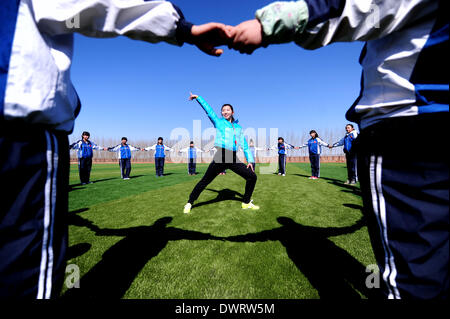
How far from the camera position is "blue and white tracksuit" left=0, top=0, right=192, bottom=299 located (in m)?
0.82

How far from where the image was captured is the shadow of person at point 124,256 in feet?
5.98

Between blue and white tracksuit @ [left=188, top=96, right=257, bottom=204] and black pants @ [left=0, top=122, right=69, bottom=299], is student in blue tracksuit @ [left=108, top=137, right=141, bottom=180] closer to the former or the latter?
blue and white tracksuit @ [left=188, top=96, right=257, bottom=204]

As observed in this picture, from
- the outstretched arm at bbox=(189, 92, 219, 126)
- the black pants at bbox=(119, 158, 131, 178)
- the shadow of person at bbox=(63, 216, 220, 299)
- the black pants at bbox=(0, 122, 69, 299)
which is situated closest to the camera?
the black pants at bbox=(0, 122, 69, 299)

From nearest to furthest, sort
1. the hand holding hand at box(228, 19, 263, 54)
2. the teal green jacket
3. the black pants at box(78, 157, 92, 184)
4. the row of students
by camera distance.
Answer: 1. the hand holding hand at box(228, 19, 263, 54)
2. the teal green jacket
3. the black pants at box(78, 157, 92, 184)
4. the row of students

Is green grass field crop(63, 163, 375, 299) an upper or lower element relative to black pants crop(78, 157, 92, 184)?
lower

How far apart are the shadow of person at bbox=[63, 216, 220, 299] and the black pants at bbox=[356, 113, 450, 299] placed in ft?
6.63

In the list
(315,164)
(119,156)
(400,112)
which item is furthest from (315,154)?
(119,156)

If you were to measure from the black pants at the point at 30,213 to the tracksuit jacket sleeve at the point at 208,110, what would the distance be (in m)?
2.92

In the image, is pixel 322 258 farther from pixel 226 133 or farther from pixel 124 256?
pixel 226 133

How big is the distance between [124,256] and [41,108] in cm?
213

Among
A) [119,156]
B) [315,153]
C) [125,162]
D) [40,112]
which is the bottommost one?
[125,162]

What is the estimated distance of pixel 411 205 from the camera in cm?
88

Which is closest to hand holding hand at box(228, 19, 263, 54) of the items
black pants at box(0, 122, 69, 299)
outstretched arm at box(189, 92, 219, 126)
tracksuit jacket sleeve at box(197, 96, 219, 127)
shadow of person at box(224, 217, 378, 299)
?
black pants at box(0, 122, 69, 299)
